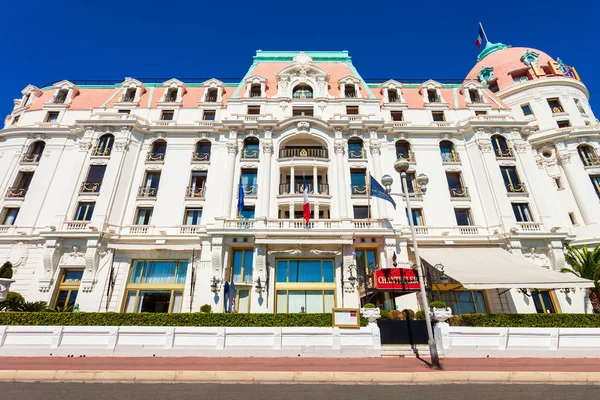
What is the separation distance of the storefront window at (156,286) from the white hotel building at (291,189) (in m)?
0.11

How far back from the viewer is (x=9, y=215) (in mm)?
23266

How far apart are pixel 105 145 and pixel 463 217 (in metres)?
31.8

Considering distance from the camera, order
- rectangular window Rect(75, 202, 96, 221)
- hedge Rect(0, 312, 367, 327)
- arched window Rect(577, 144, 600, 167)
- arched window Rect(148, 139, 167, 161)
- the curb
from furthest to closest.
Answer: arched window Rect(148, 139, 167, 161) → arched window Rect(577, 144, 600, 167) → rectangular window Rect(75, 202, 96, 221) → hedge Rect(0, 312, 367, 327) → the curb

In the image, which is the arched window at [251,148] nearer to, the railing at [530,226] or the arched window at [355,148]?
the arched window at [355,148]

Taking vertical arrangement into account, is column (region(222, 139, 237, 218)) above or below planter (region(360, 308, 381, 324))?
above

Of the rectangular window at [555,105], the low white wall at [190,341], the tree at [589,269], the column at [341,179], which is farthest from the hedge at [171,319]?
the rectangular window at [555,105]

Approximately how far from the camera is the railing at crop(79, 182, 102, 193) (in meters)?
23.1

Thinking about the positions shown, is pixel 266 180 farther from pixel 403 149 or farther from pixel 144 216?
pixel 403 149

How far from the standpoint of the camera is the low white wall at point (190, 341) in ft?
40.1

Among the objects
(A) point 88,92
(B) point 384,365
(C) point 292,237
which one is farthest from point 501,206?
(A) point 88,92

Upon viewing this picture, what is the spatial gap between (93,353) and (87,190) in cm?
1568

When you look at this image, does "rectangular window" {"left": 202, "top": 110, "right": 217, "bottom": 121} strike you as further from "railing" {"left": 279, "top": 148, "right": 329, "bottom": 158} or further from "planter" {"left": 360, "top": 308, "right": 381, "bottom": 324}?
"planter" {"left": 360, "top": 308, "right": 381, "bottom": 324}

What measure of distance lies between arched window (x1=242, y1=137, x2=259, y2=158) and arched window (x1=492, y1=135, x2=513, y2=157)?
21310 millimetres

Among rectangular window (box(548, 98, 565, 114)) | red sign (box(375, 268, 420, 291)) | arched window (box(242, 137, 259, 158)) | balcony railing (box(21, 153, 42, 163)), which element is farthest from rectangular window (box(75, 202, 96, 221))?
rectangular window (box(548, 98, 565, 114))
